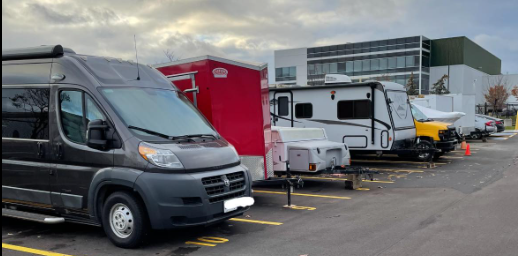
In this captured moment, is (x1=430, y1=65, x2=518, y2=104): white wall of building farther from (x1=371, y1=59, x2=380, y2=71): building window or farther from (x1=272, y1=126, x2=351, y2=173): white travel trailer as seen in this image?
(x1=272, y1=126, x2=351, y2=173): white travel trailer

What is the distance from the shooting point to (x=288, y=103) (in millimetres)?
14789

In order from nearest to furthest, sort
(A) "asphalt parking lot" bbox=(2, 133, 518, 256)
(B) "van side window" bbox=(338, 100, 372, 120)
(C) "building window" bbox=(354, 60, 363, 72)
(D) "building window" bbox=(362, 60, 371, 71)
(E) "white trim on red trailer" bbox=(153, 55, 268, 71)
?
1. (A) "asphalt parking lot" bbox=(2, 133, 518, 256)
2. (E) "white trim on red trailer" bbox=(153, 55, 268, 71)
3. (B) "van side window" bbox=(338, 100, 372, 120)
4. (D) "building window" bbox=(362, 60, 371, 71)
5. (C) "building window" bbox=(354, 60, 363, 72)

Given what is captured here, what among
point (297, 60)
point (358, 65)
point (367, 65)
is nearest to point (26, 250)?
point (367, 65)

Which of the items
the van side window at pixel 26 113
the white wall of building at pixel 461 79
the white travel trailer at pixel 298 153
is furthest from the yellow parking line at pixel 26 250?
the white wall of building at pixel 461 79

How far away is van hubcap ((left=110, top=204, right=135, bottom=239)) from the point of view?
17.8 feet

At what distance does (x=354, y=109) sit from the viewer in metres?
13.6

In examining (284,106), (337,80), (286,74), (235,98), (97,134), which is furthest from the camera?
(286,74)

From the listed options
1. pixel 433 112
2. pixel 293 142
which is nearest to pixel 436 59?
pixel 433 112

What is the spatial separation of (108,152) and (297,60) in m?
68.8

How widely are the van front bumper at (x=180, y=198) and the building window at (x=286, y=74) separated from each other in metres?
68.2

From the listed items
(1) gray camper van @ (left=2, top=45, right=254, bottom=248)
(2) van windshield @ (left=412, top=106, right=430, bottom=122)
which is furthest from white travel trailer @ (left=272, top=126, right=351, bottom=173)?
(2) van windshield @ (left=412, top=106, right=430, bottom=122)

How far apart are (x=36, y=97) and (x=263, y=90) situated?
417 centimetres

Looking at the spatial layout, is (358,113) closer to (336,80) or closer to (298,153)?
(336,80)

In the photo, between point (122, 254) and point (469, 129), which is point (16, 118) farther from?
point (469, 129)
